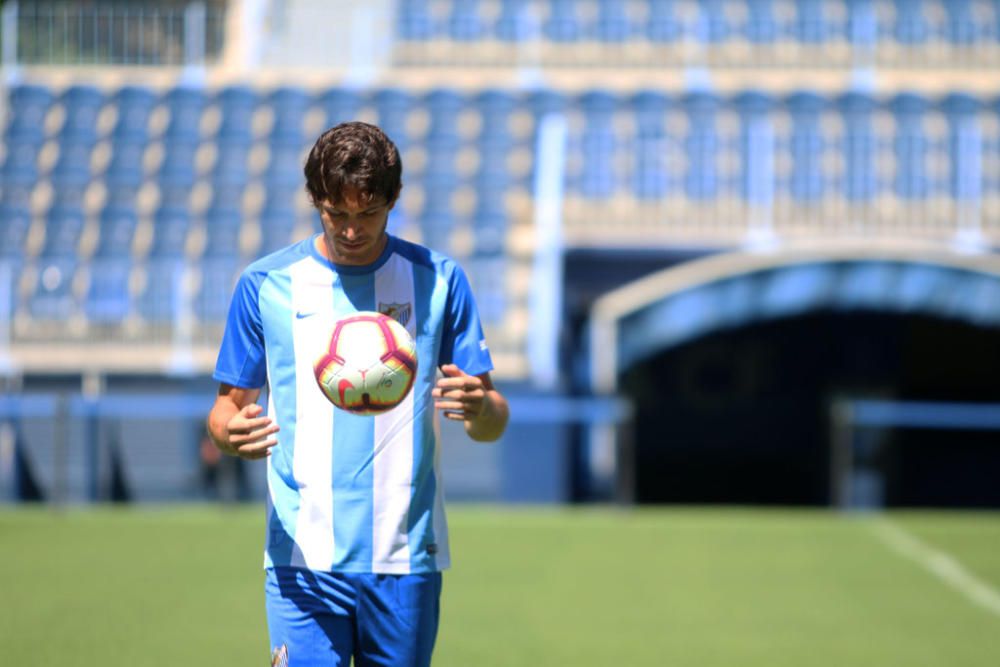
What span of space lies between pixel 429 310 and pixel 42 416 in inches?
429

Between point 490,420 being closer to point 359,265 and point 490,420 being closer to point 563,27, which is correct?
point 359,265

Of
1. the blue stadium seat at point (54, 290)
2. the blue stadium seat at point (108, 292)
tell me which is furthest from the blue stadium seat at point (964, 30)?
the blue stadium seat at point (54, 290)

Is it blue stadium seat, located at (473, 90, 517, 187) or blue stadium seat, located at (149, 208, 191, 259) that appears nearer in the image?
blue stadium seat, located at (149, 208, 191, 259)

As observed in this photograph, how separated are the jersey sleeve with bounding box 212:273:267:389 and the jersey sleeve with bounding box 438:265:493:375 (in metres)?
0.39

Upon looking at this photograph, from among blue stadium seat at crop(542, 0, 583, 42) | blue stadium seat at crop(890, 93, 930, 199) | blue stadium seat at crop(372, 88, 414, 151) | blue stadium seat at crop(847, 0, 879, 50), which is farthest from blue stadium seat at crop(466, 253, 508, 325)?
blue stadium seat at crop(847, 0, 879, 50)

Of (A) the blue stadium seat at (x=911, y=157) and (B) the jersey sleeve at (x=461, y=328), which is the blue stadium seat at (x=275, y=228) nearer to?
(A) the blue stadium seat at (x=911, y=157)

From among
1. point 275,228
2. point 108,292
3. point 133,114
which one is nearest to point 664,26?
point 275,228

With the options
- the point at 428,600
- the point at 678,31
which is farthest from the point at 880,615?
the point at 678,31

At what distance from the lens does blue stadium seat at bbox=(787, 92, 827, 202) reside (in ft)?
49.7

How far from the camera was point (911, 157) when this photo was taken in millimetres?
15148

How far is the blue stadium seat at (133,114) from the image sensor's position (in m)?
15.7

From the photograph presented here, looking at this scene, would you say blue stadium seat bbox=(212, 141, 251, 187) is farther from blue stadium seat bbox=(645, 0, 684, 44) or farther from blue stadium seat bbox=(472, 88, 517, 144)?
blue stadium seat bbox=(645, 0, 684, 44)

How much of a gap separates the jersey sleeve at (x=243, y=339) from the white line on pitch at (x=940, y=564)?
222 inches

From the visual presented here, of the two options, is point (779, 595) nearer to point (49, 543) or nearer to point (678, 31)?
point (49, 543)
